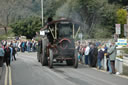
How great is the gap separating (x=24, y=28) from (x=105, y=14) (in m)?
18.0

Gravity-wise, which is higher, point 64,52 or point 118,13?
point 118,13

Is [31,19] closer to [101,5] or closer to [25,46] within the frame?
[101,5]

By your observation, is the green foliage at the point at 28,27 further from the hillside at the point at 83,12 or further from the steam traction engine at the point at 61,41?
the steam traction engine at the point at 61,41

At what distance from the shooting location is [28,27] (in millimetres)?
61531

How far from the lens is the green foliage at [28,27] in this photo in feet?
204

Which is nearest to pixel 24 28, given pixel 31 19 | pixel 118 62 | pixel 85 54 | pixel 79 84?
pixel 31 19

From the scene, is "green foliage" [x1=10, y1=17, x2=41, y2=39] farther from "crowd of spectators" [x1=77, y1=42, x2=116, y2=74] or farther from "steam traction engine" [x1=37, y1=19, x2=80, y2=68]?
"steam traction engine" [x1=37, y1=19, x2=80, y2=68]

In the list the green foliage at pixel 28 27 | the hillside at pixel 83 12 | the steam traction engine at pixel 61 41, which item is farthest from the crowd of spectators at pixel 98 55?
the hillside at pixel 83 12

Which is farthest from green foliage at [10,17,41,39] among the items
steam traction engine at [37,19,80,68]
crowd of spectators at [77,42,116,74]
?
steam traction engine at [37,19,80,68]

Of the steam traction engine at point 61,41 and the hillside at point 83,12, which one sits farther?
the hillside at point 83,12

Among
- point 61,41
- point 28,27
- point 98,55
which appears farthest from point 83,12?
point 98,55

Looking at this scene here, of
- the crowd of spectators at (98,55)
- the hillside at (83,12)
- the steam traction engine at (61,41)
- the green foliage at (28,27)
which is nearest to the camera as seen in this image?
the crowd of spectators at (98,55)

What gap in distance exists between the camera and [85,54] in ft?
82.2

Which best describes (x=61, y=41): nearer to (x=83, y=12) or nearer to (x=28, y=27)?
(x=28, y=27)
